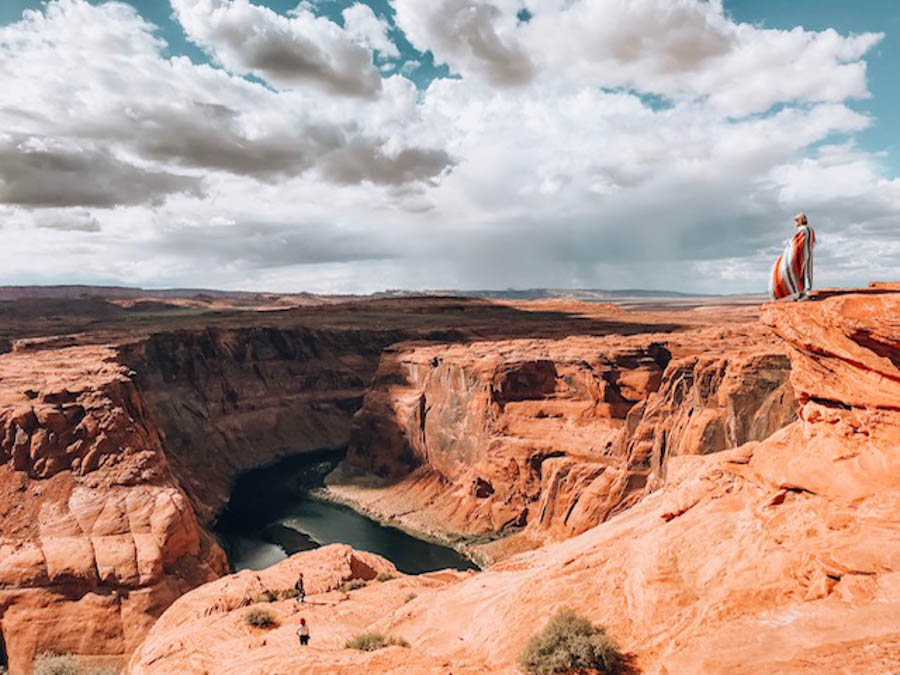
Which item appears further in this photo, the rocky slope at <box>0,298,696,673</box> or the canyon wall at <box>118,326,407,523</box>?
the canyon wall at <box>118,326,407,523</box>

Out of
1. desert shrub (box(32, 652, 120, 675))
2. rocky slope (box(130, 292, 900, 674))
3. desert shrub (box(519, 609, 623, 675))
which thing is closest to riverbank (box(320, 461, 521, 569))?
desert shrub (box(32, 652, 120, 675))

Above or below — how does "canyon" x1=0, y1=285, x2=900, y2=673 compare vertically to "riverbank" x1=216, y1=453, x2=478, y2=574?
above

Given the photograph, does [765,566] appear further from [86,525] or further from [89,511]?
[89,511]

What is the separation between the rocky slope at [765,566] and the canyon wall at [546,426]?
59.6 ft

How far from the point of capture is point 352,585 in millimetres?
28141

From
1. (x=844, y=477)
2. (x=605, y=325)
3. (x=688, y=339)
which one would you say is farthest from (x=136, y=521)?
(x=605, y=325)

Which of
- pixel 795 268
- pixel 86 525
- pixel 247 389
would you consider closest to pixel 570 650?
pixel 795 268

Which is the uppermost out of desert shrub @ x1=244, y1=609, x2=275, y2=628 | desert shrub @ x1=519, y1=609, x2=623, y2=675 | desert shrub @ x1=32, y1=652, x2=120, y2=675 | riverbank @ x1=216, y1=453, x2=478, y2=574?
desert shrub @ x1=519, y1=609, x2=623, y2=675

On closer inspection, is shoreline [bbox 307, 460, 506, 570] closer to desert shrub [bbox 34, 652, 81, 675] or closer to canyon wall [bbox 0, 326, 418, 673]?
canyon wall [bbox 0, 326, 418, 673]

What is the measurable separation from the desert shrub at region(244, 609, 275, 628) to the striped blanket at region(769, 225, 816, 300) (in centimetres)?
2001

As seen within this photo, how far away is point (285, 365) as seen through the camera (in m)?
103

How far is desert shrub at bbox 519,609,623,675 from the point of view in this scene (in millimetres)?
12398

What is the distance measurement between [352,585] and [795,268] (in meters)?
23.2

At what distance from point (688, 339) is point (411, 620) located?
45.4 metres
